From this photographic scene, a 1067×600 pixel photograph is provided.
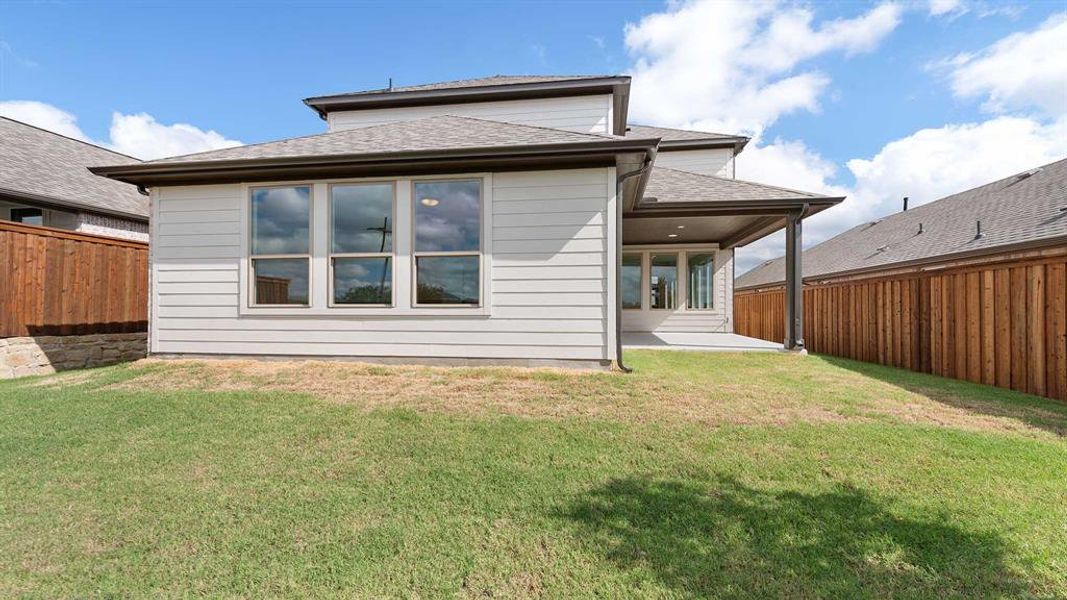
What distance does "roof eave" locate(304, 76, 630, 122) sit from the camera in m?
9.59

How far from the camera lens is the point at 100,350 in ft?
23.1

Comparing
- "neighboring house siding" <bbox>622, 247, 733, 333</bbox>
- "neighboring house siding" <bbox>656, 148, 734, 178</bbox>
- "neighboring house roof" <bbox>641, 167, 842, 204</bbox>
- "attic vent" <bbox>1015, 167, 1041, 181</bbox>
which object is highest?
"neighboring house siding" <bbox>656, 148, 734, 178</bbox>

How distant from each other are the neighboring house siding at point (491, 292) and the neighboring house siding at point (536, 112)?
15.8 ft

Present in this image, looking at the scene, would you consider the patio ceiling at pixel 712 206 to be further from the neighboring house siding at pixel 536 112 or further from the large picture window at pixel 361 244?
the large picture window at pixel 361 244

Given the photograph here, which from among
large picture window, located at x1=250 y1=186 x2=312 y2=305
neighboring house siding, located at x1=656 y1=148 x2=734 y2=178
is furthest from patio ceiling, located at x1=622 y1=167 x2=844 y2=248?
large picture window, located at x1=250 y1=186 x2=312 y2=305

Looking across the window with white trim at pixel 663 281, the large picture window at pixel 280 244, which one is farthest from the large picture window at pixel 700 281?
the large picture window at pixel 280 244

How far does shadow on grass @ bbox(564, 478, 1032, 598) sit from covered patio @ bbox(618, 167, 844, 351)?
3383 mm

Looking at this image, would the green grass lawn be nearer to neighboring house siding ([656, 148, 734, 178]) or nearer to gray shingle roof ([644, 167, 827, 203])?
gray shingle roof ([644, 167, 827, 203])

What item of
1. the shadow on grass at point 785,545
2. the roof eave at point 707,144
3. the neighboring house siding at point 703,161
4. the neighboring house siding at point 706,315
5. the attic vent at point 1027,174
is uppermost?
the roof eave at point 707,144

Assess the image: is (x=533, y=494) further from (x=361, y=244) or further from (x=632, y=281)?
(x=632, y=281)

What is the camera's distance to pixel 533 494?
2.51m

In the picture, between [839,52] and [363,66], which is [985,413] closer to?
[839,52]

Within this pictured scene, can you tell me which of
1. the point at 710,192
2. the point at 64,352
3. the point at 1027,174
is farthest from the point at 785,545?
the point at 1027,174

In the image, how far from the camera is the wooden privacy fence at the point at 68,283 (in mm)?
6066
